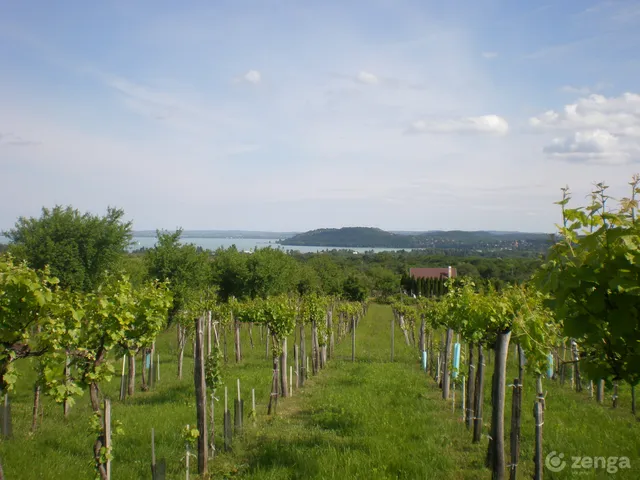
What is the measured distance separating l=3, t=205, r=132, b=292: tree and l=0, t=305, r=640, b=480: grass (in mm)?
10252

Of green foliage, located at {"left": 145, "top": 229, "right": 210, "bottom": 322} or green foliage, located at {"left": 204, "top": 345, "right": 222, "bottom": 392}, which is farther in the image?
green foliage, located at {"left": 145, "top": 229, "right": 210, "bottom": 322}

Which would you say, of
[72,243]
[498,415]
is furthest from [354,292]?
[498,415]

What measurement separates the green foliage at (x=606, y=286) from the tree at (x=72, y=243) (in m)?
23.7

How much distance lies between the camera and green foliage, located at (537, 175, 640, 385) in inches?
101

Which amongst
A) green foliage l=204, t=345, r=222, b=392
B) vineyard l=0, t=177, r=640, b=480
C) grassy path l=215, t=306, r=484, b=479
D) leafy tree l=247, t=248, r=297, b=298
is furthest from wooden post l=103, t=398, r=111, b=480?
leafy tree l=247, t=248, r=297, b=298

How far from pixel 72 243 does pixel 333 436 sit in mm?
21047

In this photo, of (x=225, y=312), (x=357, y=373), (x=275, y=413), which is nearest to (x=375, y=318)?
(x=225, y=312)

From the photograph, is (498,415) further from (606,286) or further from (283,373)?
(283,373)

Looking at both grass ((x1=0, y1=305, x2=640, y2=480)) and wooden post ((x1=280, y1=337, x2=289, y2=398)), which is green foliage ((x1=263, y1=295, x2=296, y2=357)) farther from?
grass ((x1=0, y1=305, x2=640, y2=480))

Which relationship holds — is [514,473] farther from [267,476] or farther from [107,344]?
[107,344]

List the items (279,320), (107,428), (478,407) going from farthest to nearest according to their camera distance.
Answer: (279,320), (478,407), (107,428)

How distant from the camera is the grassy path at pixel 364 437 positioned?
7.11 metres

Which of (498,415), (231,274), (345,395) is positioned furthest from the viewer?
(231,274)

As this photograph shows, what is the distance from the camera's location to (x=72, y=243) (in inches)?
967
